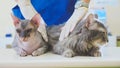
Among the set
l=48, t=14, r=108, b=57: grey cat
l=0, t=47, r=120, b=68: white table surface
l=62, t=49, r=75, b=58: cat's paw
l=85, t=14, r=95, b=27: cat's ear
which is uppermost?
l=85, t=14, r=95, b=27: cat's ear

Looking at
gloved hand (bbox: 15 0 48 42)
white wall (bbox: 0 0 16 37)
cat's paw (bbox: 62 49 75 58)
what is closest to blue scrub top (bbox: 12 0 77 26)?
gloved hand (bbox: 15 0 48 42)

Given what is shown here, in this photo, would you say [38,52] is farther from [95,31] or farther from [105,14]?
[105,14]

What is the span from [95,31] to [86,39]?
45 millimetres

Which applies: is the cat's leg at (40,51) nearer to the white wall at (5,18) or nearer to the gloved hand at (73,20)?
the gloved hand at (73,20)

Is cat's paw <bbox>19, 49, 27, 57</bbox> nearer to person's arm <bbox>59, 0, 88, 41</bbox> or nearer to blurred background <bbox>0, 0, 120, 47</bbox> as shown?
person's arm <bbox>59, 0, 88, 41</bbox>

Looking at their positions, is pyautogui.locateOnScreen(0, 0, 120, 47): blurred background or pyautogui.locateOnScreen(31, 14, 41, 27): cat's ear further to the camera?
pyautogui.locateOnScreen(0, 0, 120, 47): blurred background

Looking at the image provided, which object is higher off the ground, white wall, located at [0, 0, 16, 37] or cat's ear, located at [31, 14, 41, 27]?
white wall, located at [0, 0, 16, 37]

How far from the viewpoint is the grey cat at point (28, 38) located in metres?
0.78

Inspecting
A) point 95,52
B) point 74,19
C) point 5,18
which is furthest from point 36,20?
point 5,18

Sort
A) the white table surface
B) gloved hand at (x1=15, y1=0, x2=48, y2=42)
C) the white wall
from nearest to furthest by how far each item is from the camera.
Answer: the white table surface, gloved hand at (x1=15, y1=0, x2=48, y2=42), the white wall

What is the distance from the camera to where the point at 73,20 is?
78 centimetres

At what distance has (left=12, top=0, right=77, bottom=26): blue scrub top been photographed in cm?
82

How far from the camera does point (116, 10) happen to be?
5.34 feet

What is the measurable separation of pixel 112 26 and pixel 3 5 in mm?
885
